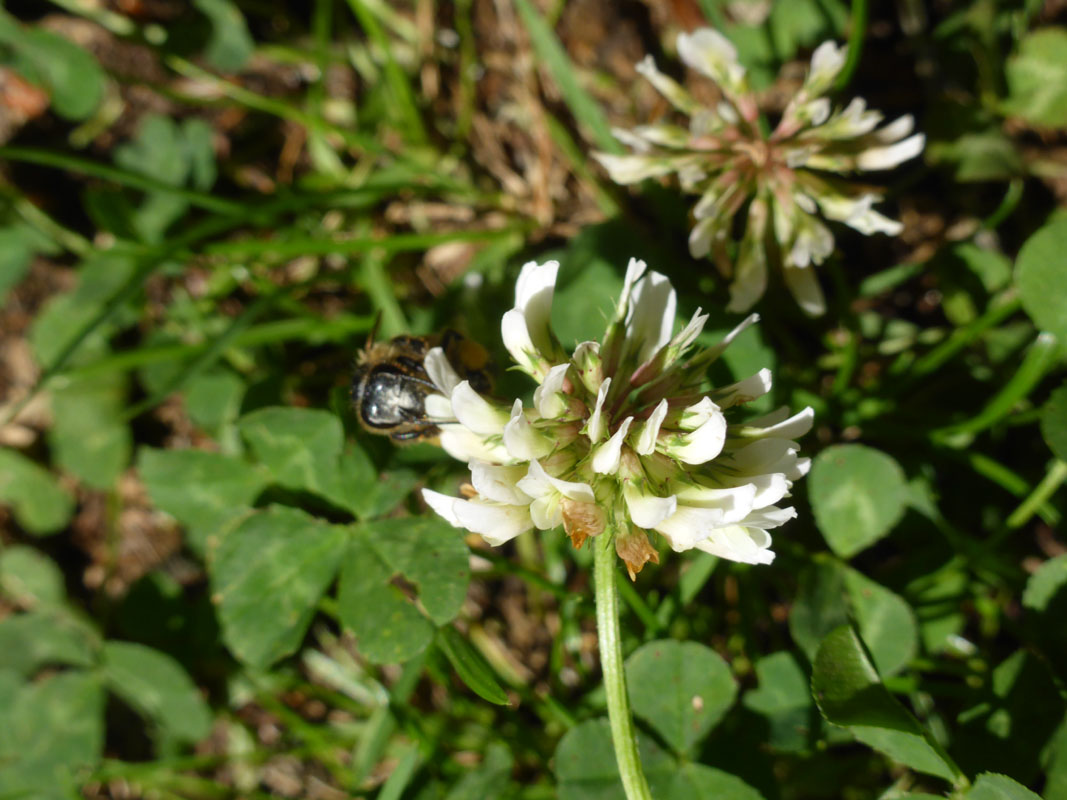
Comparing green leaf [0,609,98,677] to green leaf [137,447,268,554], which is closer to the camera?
green leaf [137,447,268,554]

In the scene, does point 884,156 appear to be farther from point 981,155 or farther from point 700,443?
point 700,443

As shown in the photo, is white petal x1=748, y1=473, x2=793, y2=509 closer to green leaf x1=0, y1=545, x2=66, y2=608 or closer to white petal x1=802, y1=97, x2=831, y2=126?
white petal x1=802, y1=97, x2=831, y2=126

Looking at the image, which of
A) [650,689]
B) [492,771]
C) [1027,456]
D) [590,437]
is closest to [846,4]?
[1027,456]

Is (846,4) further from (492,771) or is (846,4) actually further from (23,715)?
(23,715)

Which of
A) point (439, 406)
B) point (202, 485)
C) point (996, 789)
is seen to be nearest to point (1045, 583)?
point (996, 789)

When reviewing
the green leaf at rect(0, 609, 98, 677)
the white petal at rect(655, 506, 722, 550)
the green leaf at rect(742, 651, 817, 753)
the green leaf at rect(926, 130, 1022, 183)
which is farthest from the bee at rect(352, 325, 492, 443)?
the green leaf at rect(0, 609, 98, 677)
